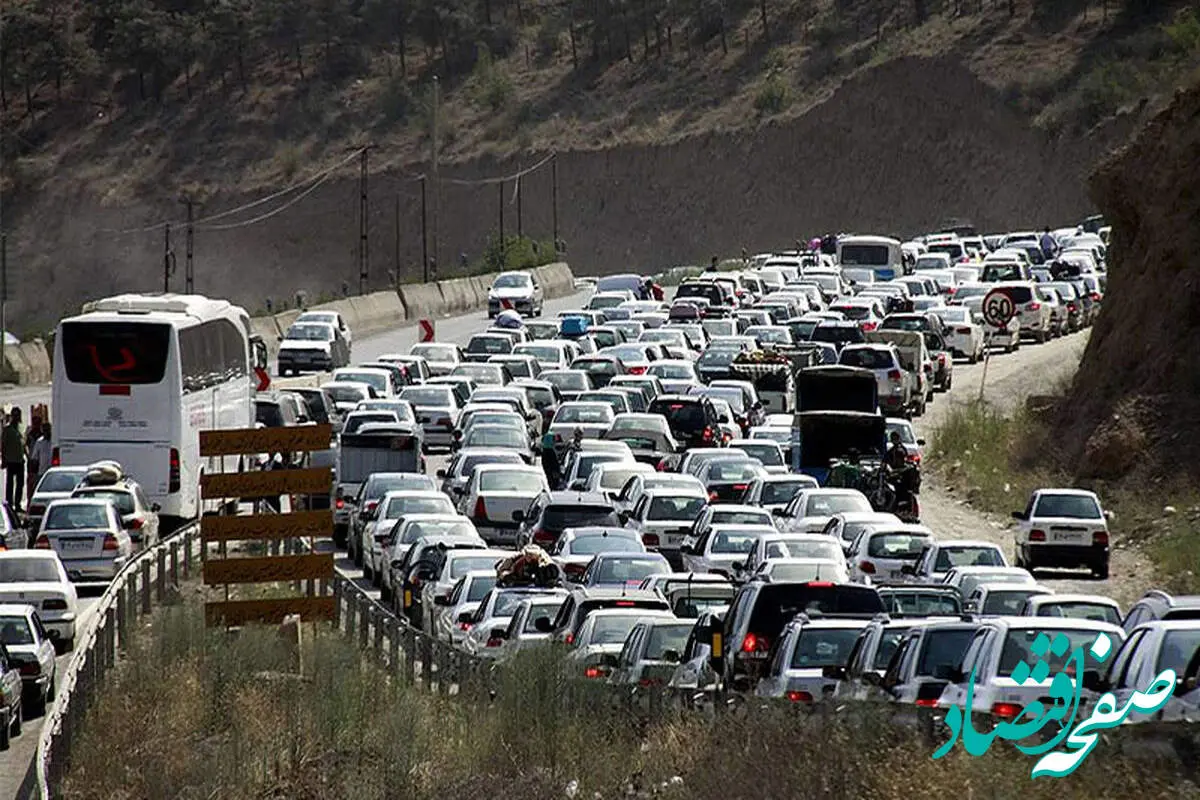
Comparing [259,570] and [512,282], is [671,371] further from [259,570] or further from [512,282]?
[512,282]

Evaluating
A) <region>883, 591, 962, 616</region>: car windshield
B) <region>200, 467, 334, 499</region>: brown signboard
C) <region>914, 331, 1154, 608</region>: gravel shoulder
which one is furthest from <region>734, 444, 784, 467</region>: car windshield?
<region>883, 591, 962, 616</region>: car windshield

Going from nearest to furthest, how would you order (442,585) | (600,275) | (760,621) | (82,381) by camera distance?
(760,621)
(442,585)
(82,381)
(600,275)

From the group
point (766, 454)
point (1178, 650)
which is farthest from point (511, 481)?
point (1178, 650)

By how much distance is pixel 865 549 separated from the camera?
3547cm

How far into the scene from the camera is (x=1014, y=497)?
158 ft

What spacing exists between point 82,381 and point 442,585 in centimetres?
1224

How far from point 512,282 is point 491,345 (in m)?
23.5

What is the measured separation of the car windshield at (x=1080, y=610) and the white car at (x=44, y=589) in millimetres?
11755

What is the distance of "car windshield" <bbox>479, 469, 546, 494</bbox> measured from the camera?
42594mm

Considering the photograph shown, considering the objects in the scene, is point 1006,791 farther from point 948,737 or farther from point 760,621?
point 760,621

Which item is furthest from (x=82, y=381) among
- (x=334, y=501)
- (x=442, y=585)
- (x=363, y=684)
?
(x=363, y=684)

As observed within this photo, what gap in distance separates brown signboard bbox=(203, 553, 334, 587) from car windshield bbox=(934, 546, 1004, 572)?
7849 millimetres

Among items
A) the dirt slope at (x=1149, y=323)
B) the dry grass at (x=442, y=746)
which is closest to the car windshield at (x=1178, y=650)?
the dry grass at (x=442, y=746)

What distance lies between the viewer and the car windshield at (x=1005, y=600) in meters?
28.3
